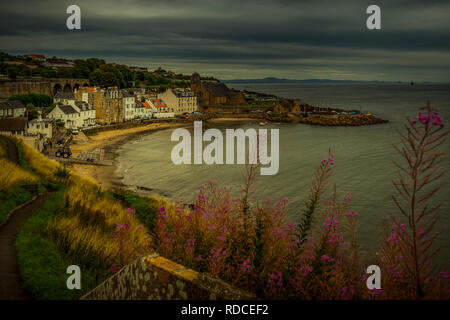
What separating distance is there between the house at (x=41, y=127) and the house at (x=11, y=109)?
14781 mm

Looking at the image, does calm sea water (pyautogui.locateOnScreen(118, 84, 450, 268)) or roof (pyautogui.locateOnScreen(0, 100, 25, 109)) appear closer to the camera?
calm sea water (pyautogui.locateOnScreen(118, 84, 450, 268))

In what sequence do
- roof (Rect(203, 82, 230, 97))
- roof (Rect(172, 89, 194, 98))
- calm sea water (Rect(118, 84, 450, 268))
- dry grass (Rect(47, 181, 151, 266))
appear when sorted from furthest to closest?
1. roof (Rect(203, 82, 230, 97))
2. roof (Rect(172, 89, 194, 98))
3. calm sea water (Rect(118, 84, 450, 268))
4. dry grass (Rect(47, 181, 151, 266))

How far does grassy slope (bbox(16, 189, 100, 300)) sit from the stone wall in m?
2.48

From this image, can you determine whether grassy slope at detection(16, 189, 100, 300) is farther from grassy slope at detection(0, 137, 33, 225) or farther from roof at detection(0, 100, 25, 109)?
roof at detection(0, 100, 25, 109)

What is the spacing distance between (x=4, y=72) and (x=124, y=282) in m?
145

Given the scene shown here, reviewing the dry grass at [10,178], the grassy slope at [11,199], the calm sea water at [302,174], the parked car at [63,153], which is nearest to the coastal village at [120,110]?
the parked car at [63,153]

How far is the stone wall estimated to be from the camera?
4934 millimetres

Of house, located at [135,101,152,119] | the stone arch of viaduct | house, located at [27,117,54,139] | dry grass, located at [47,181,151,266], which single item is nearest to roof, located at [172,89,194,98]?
house, located at [135,101,152,119]

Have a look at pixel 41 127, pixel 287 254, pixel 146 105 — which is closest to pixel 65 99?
pixel 41 127

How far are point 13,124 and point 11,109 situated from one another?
22246 mm

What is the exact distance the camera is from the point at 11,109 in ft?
226

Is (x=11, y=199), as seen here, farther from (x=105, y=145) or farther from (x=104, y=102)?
(x=104, y=102)

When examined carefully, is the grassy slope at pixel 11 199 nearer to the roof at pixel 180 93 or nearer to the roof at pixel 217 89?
the roof at pixel 180 93

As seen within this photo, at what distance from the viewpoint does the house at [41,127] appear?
54.4m
